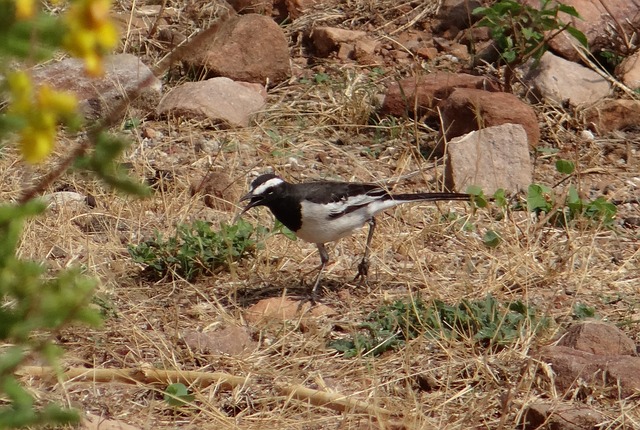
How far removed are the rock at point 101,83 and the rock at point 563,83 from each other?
10.3 ft

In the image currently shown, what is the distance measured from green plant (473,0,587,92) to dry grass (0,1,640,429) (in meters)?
0.58

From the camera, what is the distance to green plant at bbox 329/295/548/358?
521cm

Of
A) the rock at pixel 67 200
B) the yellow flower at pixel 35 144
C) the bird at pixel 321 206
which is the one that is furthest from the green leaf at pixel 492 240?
the yellow flower at pixel 35 144

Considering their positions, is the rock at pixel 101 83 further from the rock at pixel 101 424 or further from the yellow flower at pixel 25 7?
the yellow flower at pixel 25 7

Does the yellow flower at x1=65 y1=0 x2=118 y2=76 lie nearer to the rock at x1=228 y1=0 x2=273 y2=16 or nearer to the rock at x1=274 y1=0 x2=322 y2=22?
the rock at x1=228 y1=0 x2=273 y2=16

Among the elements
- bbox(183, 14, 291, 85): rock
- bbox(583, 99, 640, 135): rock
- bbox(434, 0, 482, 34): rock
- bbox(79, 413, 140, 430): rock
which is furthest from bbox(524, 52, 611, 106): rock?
bbox(79, 413, 140, 430): rock

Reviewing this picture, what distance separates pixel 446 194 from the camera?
657cm

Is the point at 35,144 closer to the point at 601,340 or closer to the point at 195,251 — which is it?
the point at 601,340

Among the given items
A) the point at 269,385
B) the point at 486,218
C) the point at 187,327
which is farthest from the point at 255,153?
the point at 269,385

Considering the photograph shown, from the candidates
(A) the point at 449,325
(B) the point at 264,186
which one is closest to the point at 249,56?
(B) the point at 264,186


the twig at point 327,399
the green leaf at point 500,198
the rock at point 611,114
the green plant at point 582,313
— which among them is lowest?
the rock at point 611,114

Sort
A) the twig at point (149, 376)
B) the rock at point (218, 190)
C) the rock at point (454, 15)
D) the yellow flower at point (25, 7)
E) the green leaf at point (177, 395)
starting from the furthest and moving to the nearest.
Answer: the rock at point (454, 15)
the rock at point (218, 190)
the twig at point (149, 376)
the green leaf at point (177, 395)
the yellow flower at point (25, 7)

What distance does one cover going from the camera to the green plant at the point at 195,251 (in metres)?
6.20

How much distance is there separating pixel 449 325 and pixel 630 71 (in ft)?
13.8
